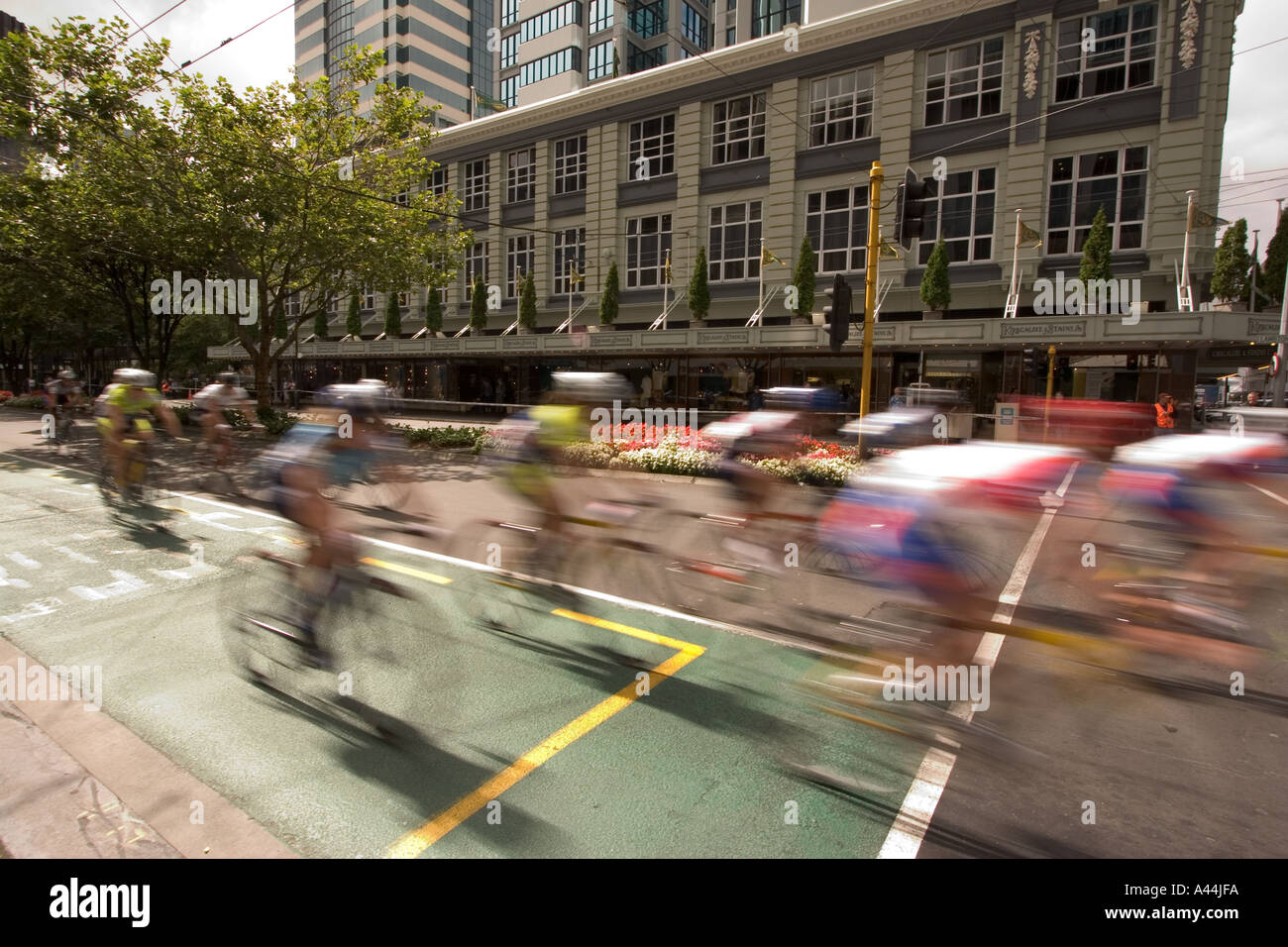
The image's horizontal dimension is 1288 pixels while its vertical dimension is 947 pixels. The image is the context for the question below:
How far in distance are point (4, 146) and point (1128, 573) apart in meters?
37.8

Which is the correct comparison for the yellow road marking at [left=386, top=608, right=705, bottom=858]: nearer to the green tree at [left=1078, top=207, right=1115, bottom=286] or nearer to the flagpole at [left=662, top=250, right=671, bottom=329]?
the green tree at [left=1078, top=207, right=1115, bottom=286]

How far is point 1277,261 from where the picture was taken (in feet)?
135

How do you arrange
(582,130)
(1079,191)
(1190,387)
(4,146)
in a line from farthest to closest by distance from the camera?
1. (582,130)
2. (4,146)
3. (1079,191)
4. (1190,387)

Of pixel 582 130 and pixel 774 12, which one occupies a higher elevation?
pixel 774 12

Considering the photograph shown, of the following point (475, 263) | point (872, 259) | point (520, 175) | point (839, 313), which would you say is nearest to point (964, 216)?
point (872, 259)

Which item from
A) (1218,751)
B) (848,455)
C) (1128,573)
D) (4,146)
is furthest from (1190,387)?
(4,146)

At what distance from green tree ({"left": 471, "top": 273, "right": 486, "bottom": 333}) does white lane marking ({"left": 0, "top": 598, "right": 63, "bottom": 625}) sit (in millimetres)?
34026

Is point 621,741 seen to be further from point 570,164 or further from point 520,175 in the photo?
point 520,175

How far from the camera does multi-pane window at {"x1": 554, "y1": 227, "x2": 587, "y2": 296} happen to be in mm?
36719

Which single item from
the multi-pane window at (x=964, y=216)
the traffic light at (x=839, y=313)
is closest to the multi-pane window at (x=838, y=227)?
the multi-pane window at (x=964, y=216)

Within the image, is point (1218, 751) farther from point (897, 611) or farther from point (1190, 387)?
point (1190, 387)

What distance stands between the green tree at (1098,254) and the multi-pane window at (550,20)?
151ft
